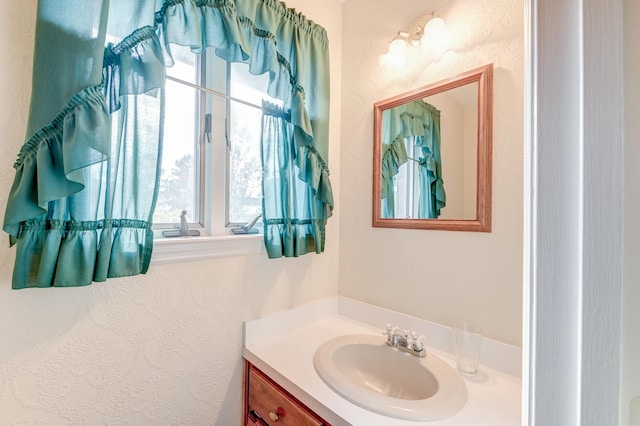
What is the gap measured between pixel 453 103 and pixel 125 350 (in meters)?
1.50

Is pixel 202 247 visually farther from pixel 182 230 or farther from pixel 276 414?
pixel 276 414

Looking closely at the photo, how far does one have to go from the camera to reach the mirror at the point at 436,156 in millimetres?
1035

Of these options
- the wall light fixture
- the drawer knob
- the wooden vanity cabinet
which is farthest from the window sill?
the wall light fixture

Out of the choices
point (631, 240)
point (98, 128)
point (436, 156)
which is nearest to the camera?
point (631, 240)

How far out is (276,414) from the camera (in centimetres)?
98

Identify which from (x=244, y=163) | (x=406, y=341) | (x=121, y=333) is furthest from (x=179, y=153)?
(x=406, y=341)

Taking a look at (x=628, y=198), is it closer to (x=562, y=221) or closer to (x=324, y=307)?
(x=562, y=221)

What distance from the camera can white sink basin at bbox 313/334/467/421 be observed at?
0.78 metres

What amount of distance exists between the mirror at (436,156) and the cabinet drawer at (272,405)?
82 centimetres

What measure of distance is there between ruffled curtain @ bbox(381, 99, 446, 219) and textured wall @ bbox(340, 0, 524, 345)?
9 cm

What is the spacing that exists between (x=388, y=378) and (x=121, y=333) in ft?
3.26

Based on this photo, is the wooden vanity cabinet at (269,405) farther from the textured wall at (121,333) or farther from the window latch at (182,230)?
the window latch at (182,230)

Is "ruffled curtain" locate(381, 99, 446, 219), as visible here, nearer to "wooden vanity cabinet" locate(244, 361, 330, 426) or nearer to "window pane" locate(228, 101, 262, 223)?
"window pane" locate(228, 101, 262, 223)

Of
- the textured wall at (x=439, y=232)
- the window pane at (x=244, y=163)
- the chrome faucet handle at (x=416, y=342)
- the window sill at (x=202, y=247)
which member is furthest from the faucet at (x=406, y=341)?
the window pane at (x=244, y=163)
